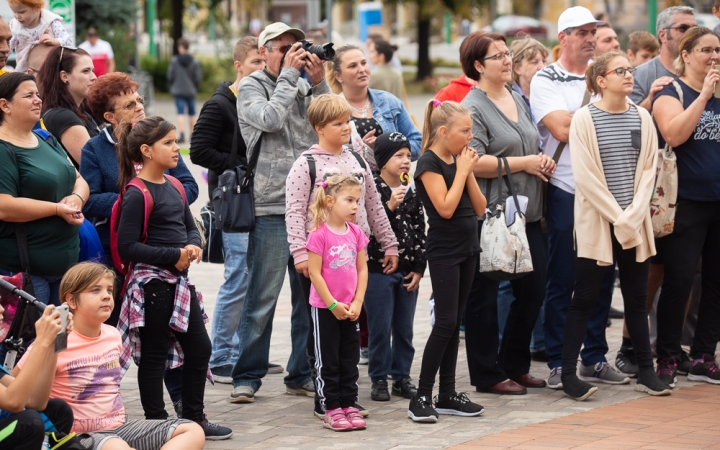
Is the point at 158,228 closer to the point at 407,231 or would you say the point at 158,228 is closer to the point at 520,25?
the point at 407,231

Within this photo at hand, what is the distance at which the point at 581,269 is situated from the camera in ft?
20.1

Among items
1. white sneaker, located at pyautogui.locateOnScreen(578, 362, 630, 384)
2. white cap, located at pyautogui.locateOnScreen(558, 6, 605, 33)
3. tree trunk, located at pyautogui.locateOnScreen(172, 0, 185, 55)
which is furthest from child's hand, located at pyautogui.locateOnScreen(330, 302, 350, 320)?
tree trunk, located at pyautogui.locateOnScreen(172, 0, 185, 55)

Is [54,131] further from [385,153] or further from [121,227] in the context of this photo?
[385,153]

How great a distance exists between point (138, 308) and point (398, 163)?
178 centimetres

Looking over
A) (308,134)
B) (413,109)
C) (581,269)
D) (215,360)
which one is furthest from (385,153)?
(413,109)

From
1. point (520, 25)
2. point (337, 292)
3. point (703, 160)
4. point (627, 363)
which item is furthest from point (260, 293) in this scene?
point (520, 25)

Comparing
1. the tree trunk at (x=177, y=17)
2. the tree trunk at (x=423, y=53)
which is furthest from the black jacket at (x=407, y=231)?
the tree trunk at (x=423, y=53)

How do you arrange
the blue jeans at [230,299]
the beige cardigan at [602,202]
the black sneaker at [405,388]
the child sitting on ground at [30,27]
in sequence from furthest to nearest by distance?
the child sitting on ground at [30,27]
the blue jeans at [230,299]
the black sneaker at [405,388]
the beige cardigan at [602,202]

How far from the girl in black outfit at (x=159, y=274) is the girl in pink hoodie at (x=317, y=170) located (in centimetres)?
56

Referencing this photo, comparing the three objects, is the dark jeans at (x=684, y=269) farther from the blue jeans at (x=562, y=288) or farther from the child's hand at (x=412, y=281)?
the child's hand at (x=412, y=281)

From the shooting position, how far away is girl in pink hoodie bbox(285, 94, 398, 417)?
18.4ft

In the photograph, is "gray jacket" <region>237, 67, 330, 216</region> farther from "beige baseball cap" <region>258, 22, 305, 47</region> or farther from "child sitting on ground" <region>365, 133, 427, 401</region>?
"child sitting on ground" <region>365, 133, 427, 401</region>

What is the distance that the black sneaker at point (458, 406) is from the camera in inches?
225

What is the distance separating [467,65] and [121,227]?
2425 millimetres
